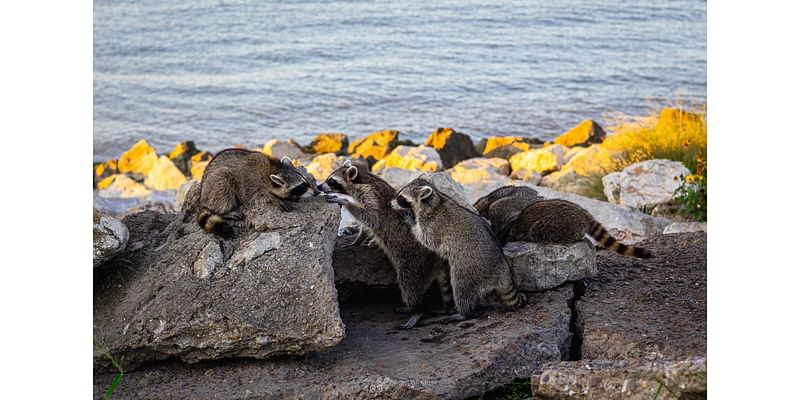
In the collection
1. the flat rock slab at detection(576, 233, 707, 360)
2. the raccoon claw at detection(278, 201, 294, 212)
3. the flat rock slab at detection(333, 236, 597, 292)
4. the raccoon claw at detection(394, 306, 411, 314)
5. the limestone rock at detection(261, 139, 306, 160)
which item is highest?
the raccoon claw at detection(278, 201, 294, 212)

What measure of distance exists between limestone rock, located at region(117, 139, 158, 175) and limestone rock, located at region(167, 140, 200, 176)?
16.1 inches

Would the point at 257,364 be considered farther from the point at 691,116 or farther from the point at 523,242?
the point at 691,116

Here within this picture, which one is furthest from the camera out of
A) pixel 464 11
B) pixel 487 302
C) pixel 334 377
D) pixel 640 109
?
pixel 464 11

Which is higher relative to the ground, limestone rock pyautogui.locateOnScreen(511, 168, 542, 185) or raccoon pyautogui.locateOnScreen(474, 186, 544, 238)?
raccoon pyautogui.locateOnScreen(474, 186, 544, 238)

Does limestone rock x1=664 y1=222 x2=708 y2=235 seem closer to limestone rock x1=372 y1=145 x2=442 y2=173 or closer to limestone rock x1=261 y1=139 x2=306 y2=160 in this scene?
limestone rock x1=372 y1=145 x2=442 y2=173

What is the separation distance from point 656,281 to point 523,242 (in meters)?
1.06

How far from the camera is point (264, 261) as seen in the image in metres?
6.01

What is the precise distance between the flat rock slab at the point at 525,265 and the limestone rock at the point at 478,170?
8.59 metres

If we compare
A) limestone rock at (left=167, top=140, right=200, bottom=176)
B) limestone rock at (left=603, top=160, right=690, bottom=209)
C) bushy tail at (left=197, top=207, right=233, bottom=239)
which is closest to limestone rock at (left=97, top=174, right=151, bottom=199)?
limestone rock at (left=167, top=140, right=200, bottom=176)

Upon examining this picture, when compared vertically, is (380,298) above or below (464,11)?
below

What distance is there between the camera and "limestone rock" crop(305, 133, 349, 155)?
64.2ft

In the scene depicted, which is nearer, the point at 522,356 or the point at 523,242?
the point at 522,356

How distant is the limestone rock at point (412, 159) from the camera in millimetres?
16531

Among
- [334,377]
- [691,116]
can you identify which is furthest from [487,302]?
[691,116]
